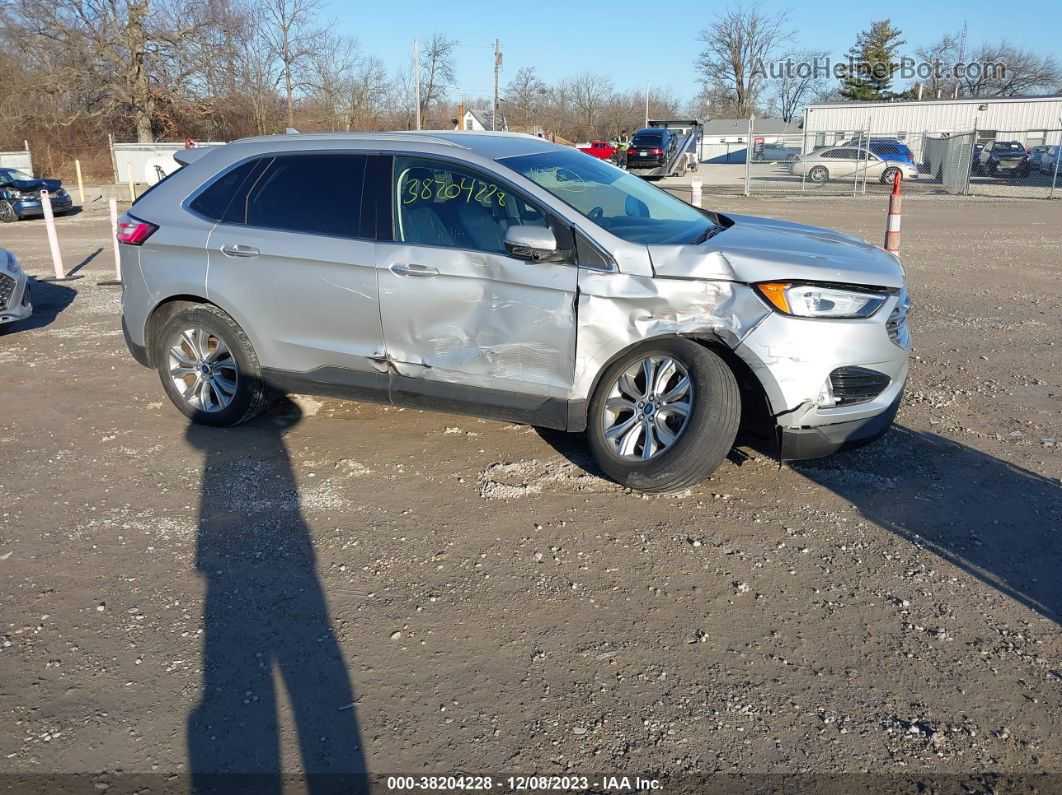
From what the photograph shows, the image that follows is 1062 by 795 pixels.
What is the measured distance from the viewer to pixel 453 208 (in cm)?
465

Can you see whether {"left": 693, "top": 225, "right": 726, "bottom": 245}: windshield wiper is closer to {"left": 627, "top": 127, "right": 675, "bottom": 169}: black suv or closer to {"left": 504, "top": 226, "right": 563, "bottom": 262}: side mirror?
{"left": 504, "top": 226, "right": 563, "bottom": 262}: side mirror

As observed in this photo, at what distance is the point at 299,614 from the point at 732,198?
25463mm

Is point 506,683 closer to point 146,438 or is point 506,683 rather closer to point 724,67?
point 146,438

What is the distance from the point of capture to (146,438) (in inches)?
214

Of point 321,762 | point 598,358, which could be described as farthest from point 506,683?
point 598,358

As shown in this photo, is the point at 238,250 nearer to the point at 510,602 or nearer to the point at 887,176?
the point at 510,602

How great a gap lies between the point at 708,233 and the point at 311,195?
233 cm

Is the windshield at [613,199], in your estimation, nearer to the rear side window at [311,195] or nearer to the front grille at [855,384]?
the rear side window at [311,195]

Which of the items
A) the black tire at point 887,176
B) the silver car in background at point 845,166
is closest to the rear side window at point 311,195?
the silver car in background at point 845,166

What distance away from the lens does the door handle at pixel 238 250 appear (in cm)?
505

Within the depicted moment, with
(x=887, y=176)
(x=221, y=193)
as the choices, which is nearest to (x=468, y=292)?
(x=221, y=193)

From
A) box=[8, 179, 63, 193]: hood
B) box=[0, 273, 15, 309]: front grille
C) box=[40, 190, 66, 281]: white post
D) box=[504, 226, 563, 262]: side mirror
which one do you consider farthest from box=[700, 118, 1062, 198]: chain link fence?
box=[504, 226, 563, 262]: side mirror

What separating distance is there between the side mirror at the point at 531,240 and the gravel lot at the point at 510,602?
128 centimetres

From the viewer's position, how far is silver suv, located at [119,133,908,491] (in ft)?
13.7
